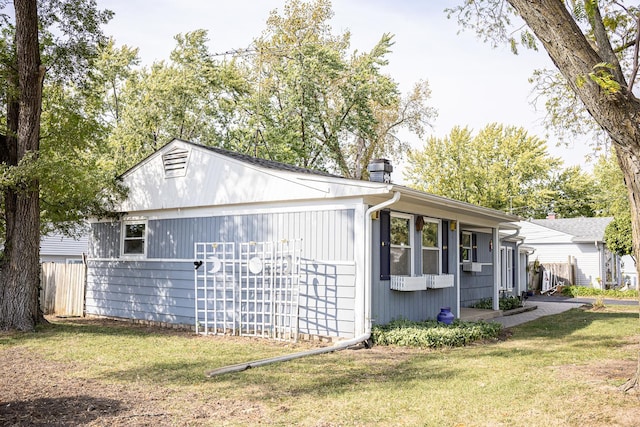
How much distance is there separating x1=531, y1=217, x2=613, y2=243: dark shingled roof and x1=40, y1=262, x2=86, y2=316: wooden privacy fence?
21815mm

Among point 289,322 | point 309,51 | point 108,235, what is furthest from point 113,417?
point 309,51

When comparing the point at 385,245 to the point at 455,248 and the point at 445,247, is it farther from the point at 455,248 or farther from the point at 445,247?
the point at 455,248

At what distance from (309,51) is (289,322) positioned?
15.0 m

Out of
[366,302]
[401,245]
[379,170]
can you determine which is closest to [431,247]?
[401,245]

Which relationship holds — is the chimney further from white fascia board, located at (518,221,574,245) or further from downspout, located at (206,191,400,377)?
white fascia board, located at (518,221,574,245)

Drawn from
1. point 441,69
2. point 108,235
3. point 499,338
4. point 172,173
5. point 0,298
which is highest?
point 441,69

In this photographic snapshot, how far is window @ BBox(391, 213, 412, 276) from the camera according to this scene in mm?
10188

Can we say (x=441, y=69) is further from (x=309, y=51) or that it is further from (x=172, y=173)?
(x=309, y=51)

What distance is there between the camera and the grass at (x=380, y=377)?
16.7 ft

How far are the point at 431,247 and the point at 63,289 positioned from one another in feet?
30.2

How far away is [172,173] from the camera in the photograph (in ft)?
38.8

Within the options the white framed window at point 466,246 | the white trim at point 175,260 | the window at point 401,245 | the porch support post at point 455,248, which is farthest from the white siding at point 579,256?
the white trim at point 175,260

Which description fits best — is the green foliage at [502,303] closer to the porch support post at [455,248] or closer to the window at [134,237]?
the porch support post at [455,248]

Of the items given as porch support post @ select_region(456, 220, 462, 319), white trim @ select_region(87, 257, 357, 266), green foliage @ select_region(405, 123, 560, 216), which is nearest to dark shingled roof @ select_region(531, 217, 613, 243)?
green foliage @ select_region(405, 123, 560, 216)
